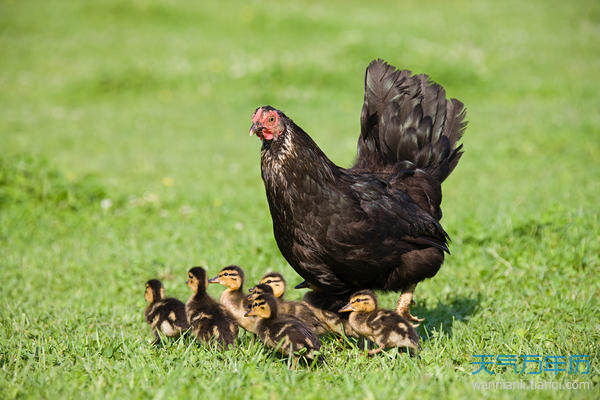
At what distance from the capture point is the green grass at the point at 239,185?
12.4ft

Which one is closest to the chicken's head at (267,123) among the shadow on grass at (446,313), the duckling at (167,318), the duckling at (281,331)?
the duckling at (281,331)

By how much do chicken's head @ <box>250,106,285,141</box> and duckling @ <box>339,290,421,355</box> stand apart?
1.46 m

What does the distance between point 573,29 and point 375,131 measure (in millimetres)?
23626

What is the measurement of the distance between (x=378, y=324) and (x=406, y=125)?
2.06 meters

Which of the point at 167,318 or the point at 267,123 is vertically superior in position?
the point at 267,123

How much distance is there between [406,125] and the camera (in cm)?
518

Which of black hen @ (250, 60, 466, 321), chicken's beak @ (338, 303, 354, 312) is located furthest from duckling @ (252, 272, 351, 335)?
chicken's beak @ (338, 303, 354, 312)

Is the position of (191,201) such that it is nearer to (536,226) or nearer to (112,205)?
(112,205)

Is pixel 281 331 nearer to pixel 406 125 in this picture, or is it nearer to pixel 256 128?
pixel 256 128

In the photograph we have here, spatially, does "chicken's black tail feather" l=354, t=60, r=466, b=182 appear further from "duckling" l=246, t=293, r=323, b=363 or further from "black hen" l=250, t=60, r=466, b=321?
"duckling" l=246, t=293, r=323, b=363

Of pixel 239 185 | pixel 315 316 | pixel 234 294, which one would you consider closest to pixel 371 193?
pixel 315 316

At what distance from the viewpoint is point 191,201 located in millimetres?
8555

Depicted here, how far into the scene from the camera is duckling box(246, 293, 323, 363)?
3807 millimetres

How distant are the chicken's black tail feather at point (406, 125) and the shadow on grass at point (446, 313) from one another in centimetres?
128
